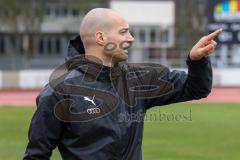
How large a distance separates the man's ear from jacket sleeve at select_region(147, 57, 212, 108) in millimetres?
481

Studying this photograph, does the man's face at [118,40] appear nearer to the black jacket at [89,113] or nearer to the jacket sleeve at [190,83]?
the black jacket at [89,113]

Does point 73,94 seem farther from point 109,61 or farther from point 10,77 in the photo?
point 10,77

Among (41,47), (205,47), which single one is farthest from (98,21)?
(41,47)

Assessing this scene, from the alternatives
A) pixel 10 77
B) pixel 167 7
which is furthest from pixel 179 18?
→ pixel 10 77

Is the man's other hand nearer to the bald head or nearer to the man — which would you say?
the man

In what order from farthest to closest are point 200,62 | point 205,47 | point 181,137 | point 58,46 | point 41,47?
point 41,47 < point 58,46 < point 181,137 < point 200,62 < point 205,47

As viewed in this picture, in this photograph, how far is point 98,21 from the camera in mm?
3629

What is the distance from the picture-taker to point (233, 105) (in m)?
25.6

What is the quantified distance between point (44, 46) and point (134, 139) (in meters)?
57.8

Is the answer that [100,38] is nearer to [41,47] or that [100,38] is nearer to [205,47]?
[205,47]

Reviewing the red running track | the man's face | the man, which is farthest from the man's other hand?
the red running track

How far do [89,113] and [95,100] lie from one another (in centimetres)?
9

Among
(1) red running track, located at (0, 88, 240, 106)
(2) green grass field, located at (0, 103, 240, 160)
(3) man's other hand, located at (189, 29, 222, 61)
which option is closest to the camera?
(3) man's other hand, located at (189, 29, 222, 61)

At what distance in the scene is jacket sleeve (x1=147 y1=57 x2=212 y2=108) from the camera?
377cm
